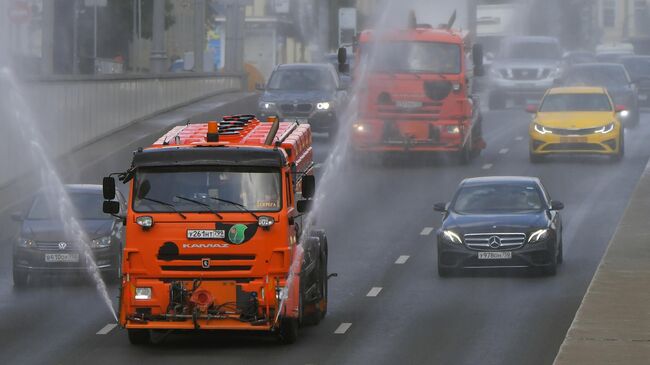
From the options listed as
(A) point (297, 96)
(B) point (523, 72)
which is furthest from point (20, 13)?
(B) point (523, 72)

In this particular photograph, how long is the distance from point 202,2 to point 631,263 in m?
37.3

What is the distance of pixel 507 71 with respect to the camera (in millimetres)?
67188

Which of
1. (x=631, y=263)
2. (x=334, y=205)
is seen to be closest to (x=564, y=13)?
(x=334, y=205)

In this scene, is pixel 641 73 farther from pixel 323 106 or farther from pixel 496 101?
pixel 323 106

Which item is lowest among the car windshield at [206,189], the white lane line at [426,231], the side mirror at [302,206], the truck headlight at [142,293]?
the white lane line at [426,231]

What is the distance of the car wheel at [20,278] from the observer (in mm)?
28312

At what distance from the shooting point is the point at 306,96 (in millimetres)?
50750

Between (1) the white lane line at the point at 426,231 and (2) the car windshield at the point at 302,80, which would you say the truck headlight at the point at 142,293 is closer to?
(1) the white lane line at the point at 426,231

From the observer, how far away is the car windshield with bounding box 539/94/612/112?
4581cm

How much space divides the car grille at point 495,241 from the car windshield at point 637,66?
39.5 meters

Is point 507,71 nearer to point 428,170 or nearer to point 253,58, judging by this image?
point 428,170

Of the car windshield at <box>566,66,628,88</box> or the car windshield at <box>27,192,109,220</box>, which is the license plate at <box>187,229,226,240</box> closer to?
the car windshield at <box>27,192,109,220</box>

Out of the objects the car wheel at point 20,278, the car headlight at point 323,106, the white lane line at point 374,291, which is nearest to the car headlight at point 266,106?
the car headlight at point 323,106

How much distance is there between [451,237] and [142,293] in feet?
28.5
